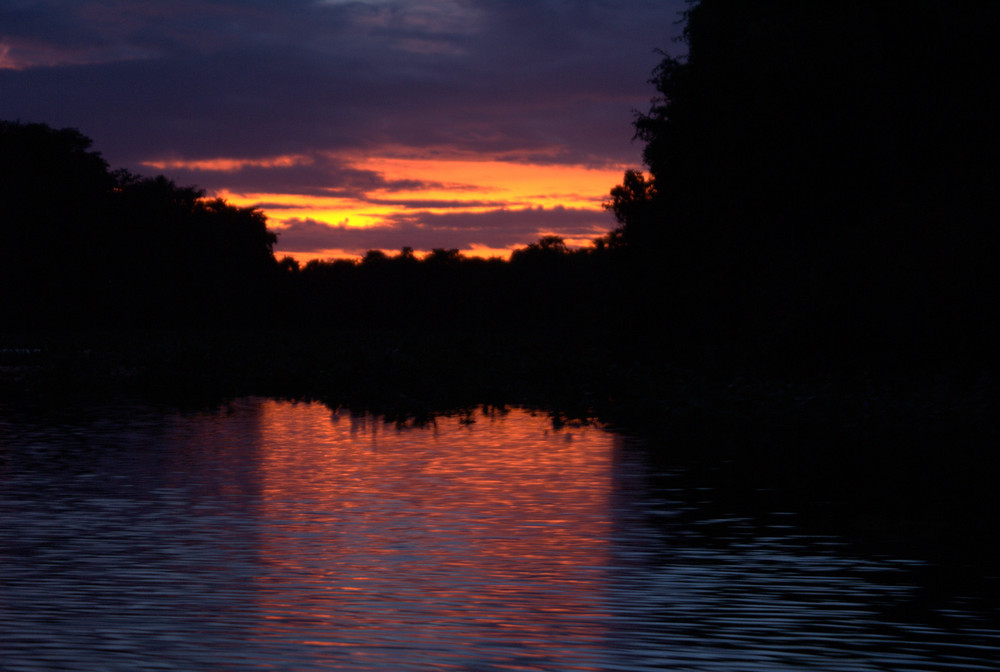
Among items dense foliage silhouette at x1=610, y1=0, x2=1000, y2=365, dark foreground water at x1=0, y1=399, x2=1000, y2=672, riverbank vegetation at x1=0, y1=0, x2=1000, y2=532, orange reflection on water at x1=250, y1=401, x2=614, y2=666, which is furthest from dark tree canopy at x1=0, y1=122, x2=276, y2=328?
dark foreground water at x1=0, y1=399, x2=1000, y2=672

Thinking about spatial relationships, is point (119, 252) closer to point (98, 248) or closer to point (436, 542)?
point (98, 248)

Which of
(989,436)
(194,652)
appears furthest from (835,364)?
(194,652)

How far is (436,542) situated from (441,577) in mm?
1520

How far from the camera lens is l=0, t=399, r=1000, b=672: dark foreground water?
7.29 metres

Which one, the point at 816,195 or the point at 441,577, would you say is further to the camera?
the point at 816,195

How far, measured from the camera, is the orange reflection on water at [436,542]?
7844 millimetres

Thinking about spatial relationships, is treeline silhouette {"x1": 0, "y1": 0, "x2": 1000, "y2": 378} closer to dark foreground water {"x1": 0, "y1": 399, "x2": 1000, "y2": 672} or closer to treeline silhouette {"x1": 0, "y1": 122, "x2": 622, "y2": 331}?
dark foreground water {"x1": 0, "y1": 399, "x2": 1000, "y2": 672}

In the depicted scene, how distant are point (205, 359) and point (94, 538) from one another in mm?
29683

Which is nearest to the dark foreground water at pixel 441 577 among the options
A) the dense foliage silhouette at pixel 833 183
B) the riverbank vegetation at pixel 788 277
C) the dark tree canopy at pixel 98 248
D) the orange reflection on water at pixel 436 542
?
the orange reflection on water at pixel 436 542

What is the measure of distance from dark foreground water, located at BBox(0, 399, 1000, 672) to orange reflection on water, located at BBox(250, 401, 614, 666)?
0.12ft

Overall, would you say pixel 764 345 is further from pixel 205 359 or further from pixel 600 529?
pixel 205 359

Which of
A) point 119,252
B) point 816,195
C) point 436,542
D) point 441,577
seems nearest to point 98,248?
point 119,252

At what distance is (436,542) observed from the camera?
10.9 metres

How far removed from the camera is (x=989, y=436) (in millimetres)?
→ 20250
